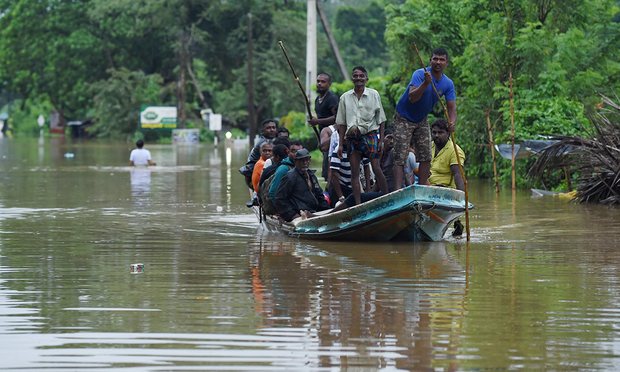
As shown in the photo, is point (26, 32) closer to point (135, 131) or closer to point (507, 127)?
point (135, 131)

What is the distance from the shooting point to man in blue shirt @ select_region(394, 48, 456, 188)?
13.8 meters

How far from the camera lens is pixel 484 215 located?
18.1 meters

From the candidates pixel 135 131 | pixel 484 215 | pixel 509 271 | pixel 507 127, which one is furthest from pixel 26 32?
pixel 509 271

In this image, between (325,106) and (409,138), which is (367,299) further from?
(325,106)

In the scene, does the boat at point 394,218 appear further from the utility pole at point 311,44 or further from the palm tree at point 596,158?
the utility pole at point 311,44

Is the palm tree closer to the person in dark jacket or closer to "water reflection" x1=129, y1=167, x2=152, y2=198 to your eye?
the person in dark jacket

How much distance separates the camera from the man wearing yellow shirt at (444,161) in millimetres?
14820

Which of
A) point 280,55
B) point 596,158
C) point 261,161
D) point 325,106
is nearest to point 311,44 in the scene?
point 596,158

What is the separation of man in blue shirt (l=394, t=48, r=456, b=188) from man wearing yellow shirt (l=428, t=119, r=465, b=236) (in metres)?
0.61

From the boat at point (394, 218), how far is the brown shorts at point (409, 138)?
2.33 feet

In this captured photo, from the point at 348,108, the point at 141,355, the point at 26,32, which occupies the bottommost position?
the point at 141,355

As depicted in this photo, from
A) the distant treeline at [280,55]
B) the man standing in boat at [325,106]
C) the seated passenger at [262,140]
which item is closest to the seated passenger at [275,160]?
the man standing in boat at [325,106]

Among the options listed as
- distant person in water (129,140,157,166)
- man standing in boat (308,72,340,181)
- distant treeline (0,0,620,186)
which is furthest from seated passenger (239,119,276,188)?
distant person in water (129,140,157,166)

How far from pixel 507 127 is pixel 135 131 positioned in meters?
48.7
